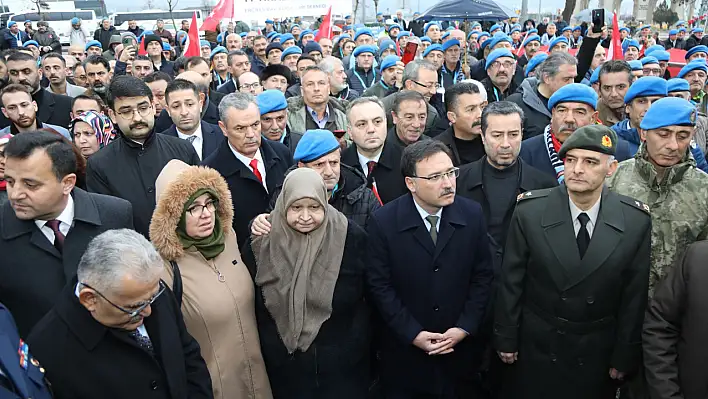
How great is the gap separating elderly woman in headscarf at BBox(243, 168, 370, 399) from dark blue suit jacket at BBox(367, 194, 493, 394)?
6.6 inches

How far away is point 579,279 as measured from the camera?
10.1 ft

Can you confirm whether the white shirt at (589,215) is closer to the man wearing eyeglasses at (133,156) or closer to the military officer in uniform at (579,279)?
the military officer in uniform at (579,279)

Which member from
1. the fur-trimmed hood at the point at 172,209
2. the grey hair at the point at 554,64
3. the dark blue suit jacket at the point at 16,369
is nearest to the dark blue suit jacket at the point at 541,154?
the grey hair at the point at 554,64

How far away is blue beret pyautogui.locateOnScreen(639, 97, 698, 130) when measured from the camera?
327 centimetres

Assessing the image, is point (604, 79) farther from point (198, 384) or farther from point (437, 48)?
point (198, 384)

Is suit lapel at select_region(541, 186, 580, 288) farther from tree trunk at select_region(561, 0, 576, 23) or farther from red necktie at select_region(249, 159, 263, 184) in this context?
tree trunk at select_region(561, 0, 576, 23)

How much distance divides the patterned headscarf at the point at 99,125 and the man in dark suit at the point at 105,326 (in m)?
2.89

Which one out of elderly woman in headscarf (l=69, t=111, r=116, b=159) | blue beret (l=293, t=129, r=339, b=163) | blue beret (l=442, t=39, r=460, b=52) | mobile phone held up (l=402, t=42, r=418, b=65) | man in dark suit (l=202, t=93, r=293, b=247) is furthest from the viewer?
blue beret (l=442, t=39, r=460, b=52)

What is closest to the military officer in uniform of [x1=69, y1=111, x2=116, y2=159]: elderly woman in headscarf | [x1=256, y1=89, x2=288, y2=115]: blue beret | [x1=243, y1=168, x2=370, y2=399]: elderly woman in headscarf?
[x1=243, y1=168, x2=370, y2=399]: elderly woman in headscarf

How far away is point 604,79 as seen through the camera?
5562mm

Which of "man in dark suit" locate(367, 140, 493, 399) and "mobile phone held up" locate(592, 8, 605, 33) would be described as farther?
"mobile phone held up" locate(592, 8, 605, 33)

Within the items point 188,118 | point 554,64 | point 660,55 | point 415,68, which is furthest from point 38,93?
point 660,55

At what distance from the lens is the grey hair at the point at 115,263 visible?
231 cm

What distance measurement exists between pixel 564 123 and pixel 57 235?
3.56 m
